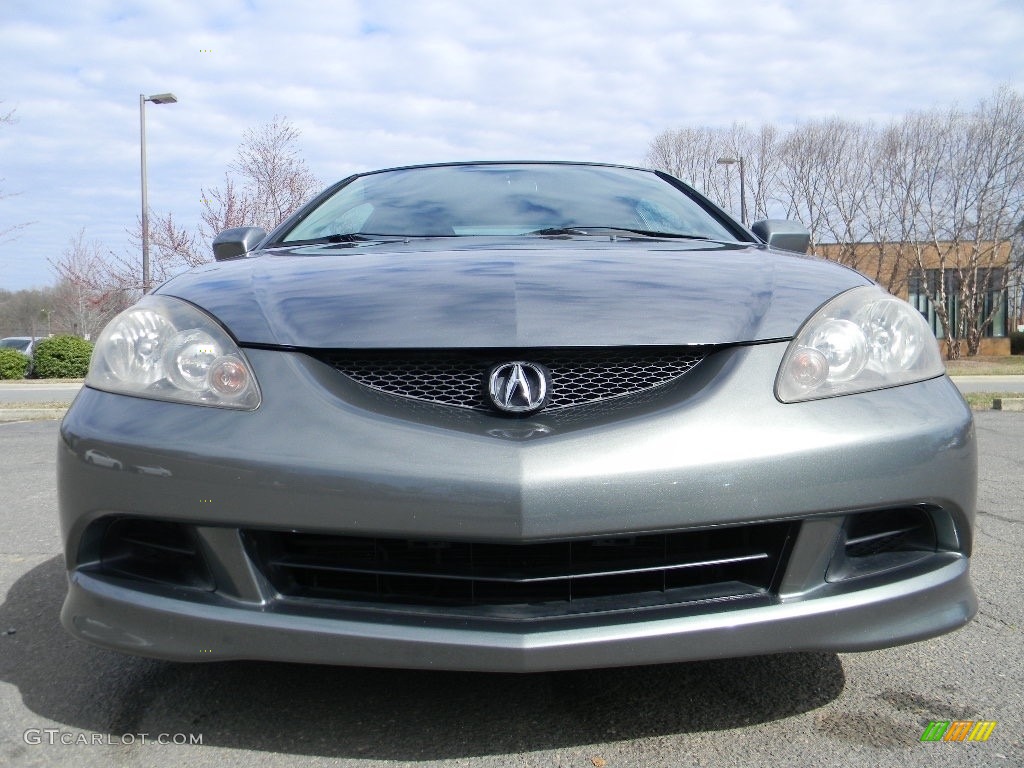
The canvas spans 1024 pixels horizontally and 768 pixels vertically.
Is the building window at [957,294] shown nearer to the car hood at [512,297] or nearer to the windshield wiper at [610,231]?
the windshield wiper at [610,231]

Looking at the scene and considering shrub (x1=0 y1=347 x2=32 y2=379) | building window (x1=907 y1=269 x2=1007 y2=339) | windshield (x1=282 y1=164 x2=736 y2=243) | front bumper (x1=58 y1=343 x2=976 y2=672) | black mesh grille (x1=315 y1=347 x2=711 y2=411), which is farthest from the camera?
building window (x1=907 y1=269 x2=1007 y2=339)

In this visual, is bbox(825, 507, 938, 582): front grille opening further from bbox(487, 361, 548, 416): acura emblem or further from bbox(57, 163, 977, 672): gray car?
bbox(487, 361, 548, 416): acura emblem

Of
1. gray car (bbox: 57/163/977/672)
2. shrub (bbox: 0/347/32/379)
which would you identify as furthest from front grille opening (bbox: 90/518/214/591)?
shrub (bbox: 0/347/32/379)

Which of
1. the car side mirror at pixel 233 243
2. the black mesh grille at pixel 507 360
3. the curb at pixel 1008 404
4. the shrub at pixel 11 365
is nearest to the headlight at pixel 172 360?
the black mesh grille at pixel 507 360

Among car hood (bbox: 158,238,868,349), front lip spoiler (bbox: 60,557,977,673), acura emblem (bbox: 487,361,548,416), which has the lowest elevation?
front lip spoiler (bbox: 60,557,977,673)

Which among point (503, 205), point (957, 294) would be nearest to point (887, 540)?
point (503, 205)

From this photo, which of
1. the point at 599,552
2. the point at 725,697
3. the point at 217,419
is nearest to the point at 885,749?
the point at 725,697

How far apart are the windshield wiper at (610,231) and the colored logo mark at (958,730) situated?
4.58 feet

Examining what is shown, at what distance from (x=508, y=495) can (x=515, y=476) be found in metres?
0.03

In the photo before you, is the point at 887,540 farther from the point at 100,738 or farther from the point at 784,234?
the point at 100,738

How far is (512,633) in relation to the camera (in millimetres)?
1487

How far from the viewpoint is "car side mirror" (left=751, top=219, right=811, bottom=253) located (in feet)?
8.98

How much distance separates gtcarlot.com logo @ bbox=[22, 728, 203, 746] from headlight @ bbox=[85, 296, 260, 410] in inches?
26.6

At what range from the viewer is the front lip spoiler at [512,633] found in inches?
58.4
